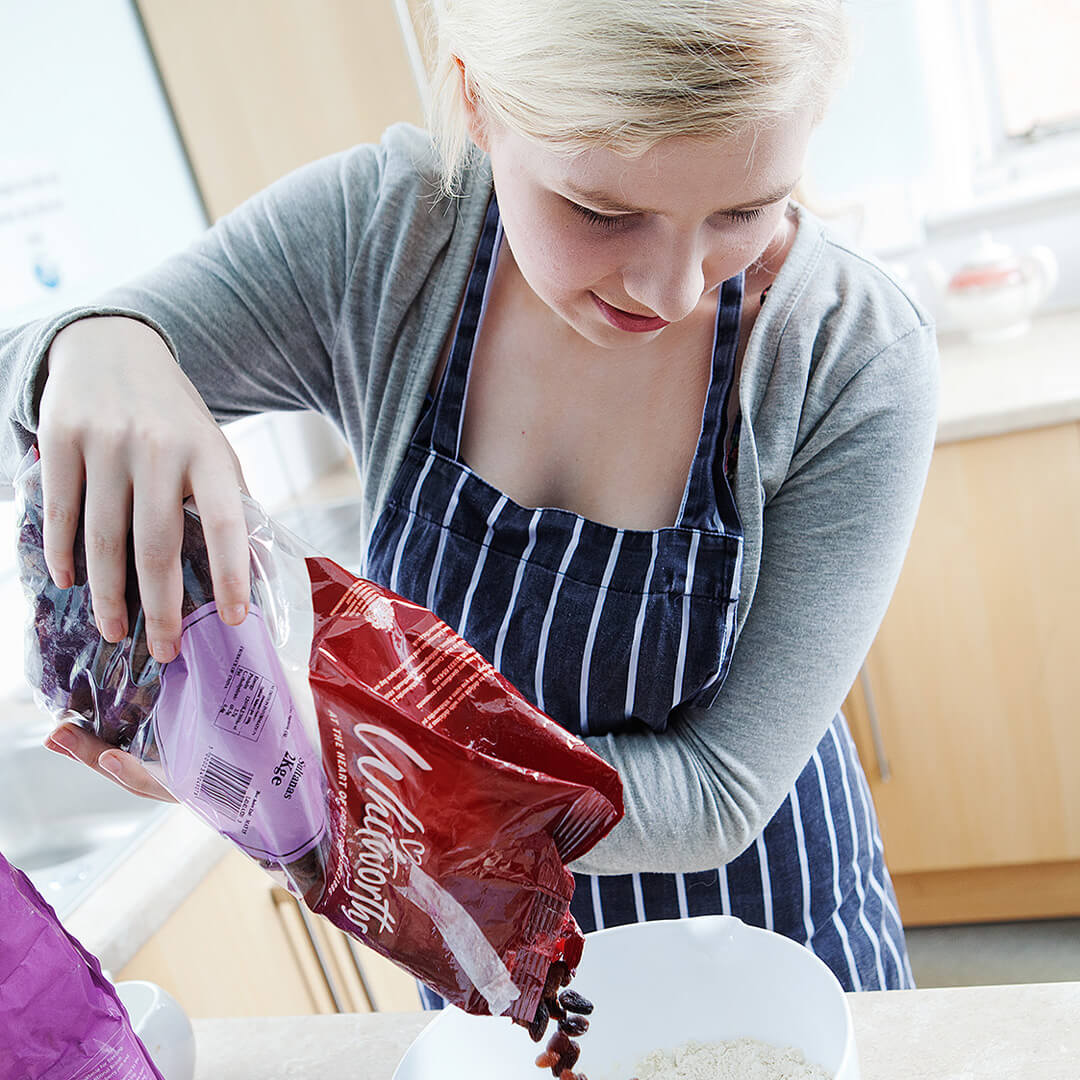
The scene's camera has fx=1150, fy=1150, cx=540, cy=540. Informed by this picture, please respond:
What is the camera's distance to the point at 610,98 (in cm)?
Answer: 62

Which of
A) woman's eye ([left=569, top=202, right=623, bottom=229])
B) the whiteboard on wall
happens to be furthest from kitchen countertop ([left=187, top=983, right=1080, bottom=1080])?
the whiteboard on wall

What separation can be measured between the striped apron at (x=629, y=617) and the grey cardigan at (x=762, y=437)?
0.02 m

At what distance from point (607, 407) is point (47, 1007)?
591mm

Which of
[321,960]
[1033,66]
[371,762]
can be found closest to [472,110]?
[371,762]

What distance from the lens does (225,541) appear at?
0.57m

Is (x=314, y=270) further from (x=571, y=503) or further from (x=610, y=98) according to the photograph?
(x=610, y=98)

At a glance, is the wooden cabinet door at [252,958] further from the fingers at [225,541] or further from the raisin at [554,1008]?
the fingers at [225,541]

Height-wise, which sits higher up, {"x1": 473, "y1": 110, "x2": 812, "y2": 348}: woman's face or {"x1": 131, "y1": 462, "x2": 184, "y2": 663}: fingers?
{"x1": 473, "y1": 110, "x2": 812, "y2": 348}: woman's face

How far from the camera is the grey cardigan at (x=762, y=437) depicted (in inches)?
32.2

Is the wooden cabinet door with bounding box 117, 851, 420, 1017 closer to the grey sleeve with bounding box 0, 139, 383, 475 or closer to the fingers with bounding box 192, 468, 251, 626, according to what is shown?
the grey sleeve with bounding box 0, 139, 383, 475

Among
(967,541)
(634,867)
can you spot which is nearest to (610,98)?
(634,867)

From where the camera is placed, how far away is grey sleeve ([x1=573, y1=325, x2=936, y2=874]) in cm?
81

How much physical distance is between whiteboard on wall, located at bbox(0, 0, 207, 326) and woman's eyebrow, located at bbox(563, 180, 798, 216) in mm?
1386

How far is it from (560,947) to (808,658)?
316 millimetres
